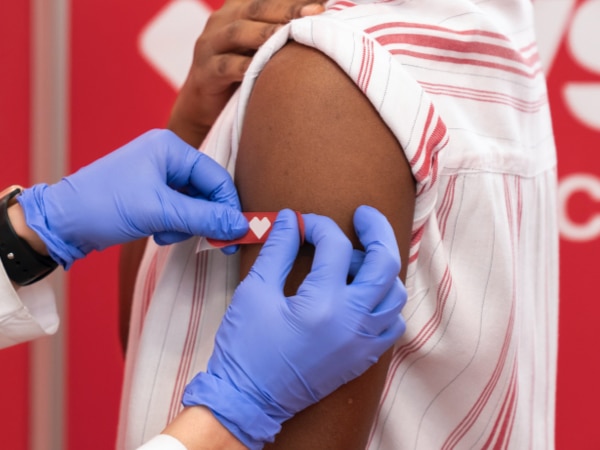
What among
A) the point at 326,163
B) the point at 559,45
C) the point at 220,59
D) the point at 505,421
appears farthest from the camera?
the point at 559,45

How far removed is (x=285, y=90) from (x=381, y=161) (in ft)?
0.38

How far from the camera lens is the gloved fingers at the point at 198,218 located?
2.60 ft

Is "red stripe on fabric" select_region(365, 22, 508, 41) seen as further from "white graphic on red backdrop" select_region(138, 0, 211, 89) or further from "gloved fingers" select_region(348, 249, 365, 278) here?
"white graphic on red backdrop" select_region(138, 0, 211, 89)

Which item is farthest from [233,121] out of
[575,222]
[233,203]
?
[575,222]

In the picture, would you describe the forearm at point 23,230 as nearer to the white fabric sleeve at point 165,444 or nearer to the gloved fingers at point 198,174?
the gloved fingers at point 198,174

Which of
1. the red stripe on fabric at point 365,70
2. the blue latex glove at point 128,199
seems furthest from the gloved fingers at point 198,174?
the red stripe on fabric at point 365,70

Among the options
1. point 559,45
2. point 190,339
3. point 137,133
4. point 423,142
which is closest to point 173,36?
point 137,133

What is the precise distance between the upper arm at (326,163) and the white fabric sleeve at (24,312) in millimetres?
401

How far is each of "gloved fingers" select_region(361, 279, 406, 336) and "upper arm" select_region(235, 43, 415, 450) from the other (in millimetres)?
43

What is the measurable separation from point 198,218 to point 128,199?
104 mm

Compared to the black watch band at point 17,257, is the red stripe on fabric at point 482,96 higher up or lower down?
higher up

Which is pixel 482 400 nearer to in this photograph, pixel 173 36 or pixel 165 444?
pixel 165 444

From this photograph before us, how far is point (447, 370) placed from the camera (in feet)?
2.76

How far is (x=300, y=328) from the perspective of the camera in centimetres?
72
